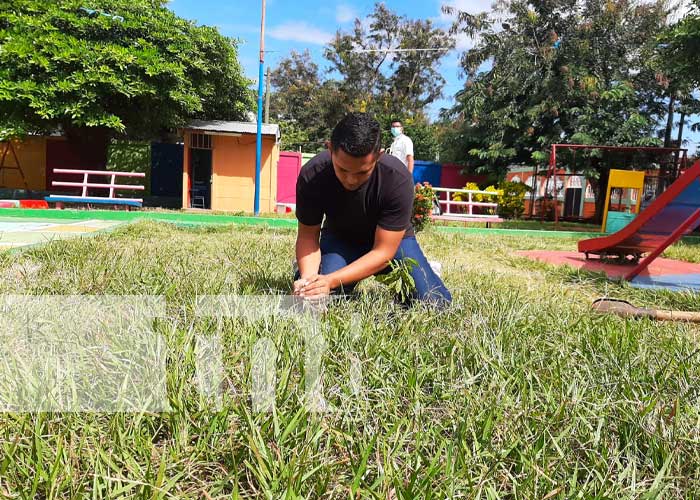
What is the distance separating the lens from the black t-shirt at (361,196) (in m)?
2.51

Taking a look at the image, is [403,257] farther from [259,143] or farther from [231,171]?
[231,171]

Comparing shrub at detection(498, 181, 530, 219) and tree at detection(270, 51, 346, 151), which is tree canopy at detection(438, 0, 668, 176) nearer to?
shrub at detection(498, 181, 530, 219)

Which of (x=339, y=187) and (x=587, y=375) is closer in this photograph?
(x=587, y=375)

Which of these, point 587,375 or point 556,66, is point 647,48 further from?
point 587,375

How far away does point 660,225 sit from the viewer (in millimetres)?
4852

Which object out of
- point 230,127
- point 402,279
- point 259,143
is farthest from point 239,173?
point 402,279

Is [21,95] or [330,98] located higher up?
[330,98]

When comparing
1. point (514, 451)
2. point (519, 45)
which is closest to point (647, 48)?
point (519, 45)

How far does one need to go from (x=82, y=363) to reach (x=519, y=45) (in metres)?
18.1

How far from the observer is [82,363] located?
4.93 ft

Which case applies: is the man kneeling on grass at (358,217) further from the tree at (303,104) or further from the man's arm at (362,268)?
the tree at (303,104)

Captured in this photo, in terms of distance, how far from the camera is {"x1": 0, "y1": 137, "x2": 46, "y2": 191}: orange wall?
1602 centimetres

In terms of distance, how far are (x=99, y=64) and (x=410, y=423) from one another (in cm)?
1234

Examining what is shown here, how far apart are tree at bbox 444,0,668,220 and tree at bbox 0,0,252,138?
9.16m
